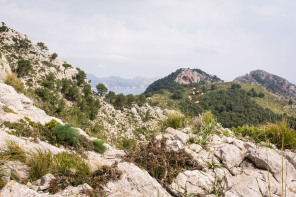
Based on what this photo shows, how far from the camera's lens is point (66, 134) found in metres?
6.20

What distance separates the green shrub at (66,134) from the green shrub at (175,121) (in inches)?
165

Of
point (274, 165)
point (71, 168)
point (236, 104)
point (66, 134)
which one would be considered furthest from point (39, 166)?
point (236, 104)

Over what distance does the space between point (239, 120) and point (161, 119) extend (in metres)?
91.5

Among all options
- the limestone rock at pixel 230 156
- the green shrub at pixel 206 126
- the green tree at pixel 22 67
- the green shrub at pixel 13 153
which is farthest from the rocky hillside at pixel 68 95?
the green shrub at pixel 13 153

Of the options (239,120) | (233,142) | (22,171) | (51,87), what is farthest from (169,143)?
(239,120)

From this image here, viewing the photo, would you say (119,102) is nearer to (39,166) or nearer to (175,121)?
(175,121)

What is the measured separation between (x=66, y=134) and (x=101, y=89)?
61.5 metres

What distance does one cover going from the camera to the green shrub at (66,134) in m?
6.18

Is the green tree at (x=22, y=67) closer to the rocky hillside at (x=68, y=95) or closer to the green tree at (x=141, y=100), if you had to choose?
the rocky hillside at (x=68, y=95)

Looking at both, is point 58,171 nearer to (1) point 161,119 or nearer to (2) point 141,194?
(2) point 141,194

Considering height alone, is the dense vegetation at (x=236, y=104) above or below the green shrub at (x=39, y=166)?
above

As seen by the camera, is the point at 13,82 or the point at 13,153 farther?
the point at 13,82

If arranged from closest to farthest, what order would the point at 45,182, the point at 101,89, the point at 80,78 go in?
the point at 45,182 < the point at 80,78 < the point at 101,89

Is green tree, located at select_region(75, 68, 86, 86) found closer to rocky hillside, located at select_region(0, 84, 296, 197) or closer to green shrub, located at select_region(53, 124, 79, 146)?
green shrub, located at select_region(53, 124, 79, 146)
